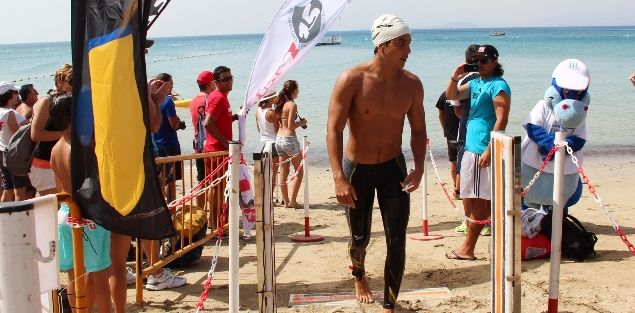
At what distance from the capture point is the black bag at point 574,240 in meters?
6.92

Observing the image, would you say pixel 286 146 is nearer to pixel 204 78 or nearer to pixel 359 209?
pixel 204 78

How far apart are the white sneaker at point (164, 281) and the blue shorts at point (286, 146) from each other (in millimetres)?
4113

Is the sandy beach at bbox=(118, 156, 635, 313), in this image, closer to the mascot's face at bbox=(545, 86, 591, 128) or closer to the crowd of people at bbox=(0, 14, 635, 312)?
the crowd of people at bbox=(0, 14, 635, 312)

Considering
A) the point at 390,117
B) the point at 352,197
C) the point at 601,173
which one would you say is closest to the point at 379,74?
the point at 390,117

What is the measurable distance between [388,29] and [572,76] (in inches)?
85.6

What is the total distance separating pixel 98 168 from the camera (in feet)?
12.0

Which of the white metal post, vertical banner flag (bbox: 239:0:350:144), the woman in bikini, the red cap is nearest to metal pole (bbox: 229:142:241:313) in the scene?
vertical banner flag (bbox: 239:0:350:144)

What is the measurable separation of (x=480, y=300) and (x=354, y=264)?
1080 millimetres

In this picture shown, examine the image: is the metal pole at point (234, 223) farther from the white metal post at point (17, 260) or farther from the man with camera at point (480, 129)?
the man with camera at point (480, 129)

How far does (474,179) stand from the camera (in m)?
6.85

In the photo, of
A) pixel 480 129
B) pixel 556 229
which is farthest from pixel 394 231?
pixel 480 129

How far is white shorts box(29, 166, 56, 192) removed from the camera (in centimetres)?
652

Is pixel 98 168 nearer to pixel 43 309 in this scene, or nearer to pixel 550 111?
pixel 43 309

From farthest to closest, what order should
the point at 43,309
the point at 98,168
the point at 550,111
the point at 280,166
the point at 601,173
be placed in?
the point at 601,173
the point at 280,166
the point at 550,111
the point at 98,168
the point at 43,309
